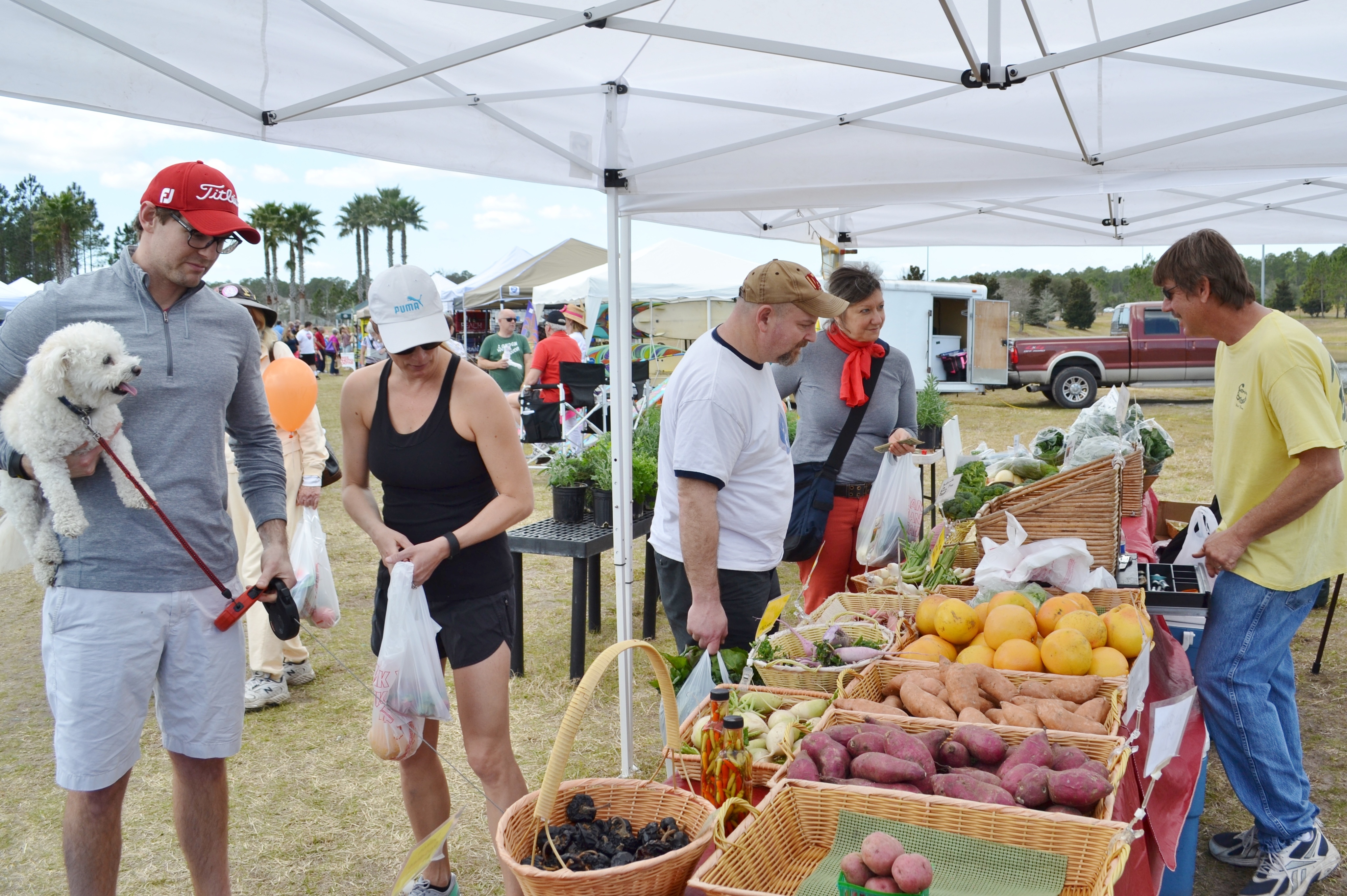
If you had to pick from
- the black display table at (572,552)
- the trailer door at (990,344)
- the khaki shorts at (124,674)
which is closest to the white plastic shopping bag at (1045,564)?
the black display table at (572,552)

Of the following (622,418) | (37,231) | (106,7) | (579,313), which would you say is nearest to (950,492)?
(622,418)

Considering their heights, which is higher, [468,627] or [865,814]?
[468,627]

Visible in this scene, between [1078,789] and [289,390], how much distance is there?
3.39 m

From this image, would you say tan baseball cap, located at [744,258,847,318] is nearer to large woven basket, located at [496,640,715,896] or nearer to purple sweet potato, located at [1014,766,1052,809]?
large woven basket, located at [496,640,715,896]

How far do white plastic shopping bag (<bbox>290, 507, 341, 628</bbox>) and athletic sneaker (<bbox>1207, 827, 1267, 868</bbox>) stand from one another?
291 centimetres

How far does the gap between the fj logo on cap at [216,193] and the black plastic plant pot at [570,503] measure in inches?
116

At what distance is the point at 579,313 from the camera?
33.4ft

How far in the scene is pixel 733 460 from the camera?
99.7 inches

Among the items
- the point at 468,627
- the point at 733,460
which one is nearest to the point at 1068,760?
the point at 733,460

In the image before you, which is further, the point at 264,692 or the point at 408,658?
the point at 264,692

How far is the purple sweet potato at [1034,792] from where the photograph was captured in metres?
1.60

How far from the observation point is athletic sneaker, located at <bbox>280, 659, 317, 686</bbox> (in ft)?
15.0

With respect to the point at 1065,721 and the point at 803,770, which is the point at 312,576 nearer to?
the point at 803,770

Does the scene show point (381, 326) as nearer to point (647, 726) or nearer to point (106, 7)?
point (106, 7)
